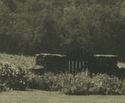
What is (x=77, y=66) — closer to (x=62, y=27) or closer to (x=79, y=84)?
(x=79, y=84)

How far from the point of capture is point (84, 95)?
1378 cm

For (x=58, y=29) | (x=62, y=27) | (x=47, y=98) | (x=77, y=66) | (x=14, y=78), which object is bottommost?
(x=47, y=98)

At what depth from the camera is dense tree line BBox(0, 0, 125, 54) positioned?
30688 mm

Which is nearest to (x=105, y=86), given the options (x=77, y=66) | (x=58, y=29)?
(x=77, y=66)

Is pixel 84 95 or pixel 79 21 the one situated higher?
pixel 79 21

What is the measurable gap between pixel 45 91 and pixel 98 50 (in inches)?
647

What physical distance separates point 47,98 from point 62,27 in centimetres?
1910

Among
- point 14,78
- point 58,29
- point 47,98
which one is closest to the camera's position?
point 47,98

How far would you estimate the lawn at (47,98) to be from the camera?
41.1 ft

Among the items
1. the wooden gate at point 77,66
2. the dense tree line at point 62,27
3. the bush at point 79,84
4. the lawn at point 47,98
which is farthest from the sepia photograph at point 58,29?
the lawn at point 47,98

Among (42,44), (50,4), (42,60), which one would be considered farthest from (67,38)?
(42,60)

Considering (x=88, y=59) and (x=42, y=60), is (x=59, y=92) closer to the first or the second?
(x=88, y=59)

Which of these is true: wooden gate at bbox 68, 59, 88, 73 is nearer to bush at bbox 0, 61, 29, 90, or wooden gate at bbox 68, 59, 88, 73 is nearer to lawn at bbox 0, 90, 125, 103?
bush at bbox 0, 61, 29, 90

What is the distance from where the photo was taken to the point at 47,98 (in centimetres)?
1294
